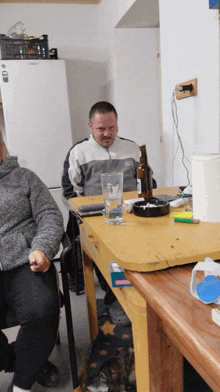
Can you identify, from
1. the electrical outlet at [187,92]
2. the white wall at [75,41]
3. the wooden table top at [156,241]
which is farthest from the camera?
the white wall at [75,41]

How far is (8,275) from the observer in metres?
1.30

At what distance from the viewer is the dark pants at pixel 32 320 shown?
1.18 m

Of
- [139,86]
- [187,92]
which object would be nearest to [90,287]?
[187,92]

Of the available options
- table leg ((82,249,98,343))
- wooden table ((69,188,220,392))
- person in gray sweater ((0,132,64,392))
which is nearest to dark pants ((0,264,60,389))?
person in gray sweater ((0,132,64,392))

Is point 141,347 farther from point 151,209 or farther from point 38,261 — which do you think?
point 38,261

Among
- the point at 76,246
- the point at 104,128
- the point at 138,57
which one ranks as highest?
the point at 138,57

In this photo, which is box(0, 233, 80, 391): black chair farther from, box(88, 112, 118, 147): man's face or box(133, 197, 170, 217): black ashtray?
box(88, 112, 118, 147): man's face

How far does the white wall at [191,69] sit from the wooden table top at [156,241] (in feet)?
2.83

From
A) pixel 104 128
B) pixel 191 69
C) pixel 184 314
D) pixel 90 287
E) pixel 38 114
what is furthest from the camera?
pixel 38 114

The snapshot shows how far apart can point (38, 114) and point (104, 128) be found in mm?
932

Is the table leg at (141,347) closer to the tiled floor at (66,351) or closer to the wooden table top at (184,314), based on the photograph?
the wooden table top at (184,314)

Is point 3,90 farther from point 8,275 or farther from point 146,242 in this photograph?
point 146,242

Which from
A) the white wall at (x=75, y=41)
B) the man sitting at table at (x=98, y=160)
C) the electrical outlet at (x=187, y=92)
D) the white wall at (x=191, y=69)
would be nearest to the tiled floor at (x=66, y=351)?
the man sitting at table at (x=98, y=160)

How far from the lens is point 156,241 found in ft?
2.48
